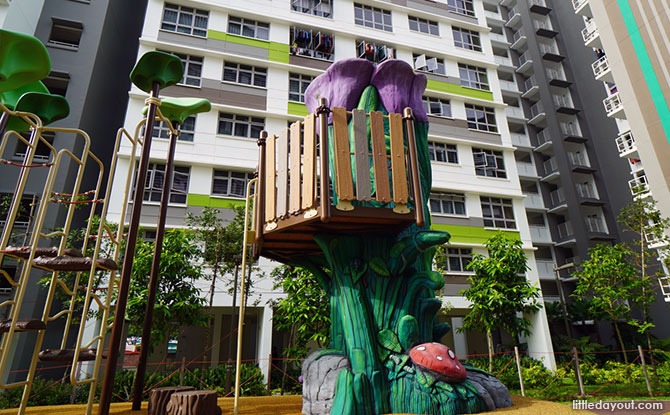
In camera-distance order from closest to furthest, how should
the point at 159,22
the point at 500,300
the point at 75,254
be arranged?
the point at 75,254 < the point at 500,300 < the point at 159,22

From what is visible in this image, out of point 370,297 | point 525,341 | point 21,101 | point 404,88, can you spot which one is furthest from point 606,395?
point 21,101

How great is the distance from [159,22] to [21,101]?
1434 cm

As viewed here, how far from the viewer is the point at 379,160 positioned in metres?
5.73

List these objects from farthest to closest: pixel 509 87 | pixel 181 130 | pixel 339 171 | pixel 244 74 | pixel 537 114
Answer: pixel 509 87 < pixel 537 114 < pixel 244 74 < pixel 181 130 < pixel 339 171

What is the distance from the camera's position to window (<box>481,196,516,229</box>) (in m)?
20.7

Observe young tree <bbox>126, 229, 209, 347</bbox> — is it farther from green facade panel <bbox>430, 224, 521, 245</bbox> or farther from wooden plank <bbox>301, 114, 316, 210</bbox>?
green facade panel <bbox>430, 224, 521, 245</bbox>

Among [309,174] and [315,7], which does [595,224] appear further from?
[309,174]

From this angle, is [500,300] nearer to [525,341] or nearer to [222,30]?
[525,341]

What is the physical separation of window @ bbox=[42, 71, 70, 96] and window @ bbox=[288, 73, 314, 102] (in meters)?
9.41

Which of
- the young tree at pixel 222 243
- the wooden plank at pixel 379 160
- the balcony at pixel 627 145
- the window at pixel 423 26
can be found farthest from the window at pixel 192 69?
the balcony at pixel 627 145

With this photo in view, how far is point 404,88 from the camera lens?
7.29 meters

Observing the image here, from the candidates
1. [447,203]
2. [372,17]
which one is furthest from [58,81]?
[447,203]

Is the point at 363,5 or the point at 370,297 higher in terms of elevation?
the point at 363,5

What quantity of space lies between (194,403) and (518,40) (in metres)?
35.9
